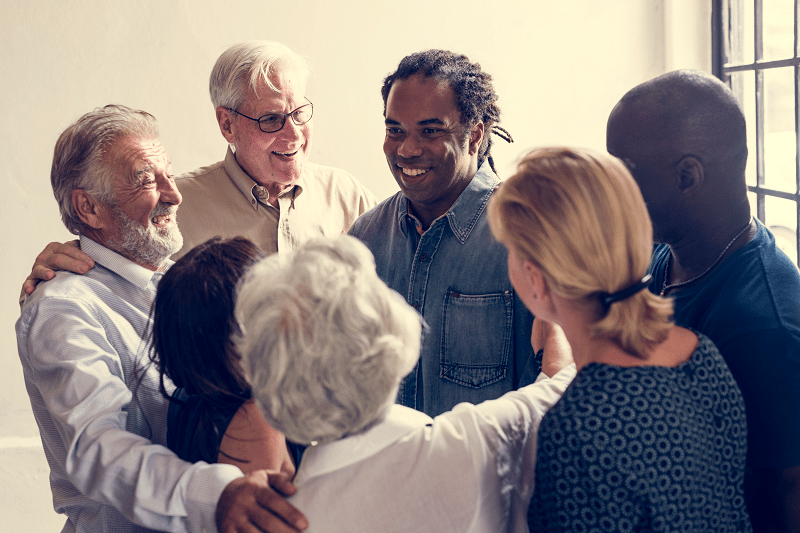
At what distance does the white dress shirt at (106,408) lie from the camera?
1164mm

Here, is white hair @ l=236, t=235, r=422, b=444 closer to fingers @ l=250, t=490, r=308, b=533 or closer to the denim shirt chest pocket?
fingers @ l=250, t=490, r=308, b=533

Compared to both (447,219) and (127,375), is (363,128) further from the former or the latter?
(127,375)

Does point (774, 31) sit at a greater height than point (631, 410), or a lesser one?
greater

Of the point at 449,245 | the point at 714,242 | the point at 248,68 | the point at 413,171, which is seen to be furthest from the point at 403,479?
the point at 248,68

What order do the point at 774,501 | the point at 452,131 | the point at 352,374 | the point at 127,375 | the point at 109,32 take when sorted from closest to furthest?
the point at 352,374
the point at 774,501
the point at 127,375
the point at 452,131
the point at 109,32

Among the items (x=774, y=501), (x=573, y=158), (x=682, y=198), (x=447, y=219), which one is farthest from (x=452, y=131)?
(x=774, y=501)

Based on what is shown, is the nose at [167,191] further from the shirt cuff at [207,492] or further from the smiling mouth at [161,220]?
the shirt cuff at [207,492]

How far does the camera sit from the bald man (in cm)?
113

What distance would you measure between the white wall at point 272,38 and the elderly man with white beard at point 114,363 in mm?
1794

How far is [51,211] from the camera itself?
3379 millimetres

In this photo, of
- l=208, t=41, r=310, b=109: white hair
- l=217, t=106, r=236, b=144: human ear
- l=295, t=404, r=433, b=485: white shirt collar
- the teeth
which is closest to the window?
the teeth

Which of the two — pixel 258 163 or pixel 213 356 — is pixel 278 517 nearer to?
pixel 213 356

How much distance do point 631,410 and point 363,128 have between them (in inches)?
111

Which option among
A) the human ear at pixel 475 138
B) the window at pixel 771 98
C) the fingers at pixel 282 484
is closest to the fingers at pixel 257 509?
the fingers at pixel 282 484
